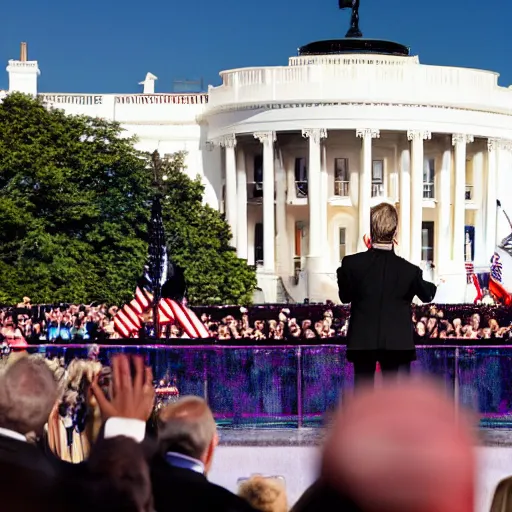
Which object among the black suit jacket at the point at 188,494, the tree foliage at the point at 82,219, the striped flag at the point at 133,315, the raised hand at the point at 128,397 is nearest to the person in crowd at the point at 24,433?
the raised hand at the point at 128,397

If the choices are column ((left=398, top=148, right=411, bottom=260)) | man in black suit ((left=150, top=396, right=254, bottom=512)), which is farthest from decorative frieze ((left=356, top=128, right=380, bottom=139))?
man in black suit ((left=150, top=396, right=254, bottom=512))

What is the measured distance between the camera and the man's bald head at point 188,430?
6.59 meters

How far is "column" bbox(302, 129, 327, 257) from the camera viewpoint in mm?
64062

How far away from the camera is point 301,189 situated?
67.6 meters

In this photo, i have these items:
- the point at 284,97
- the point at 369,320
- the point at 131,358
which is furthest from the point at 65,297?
the point at 131,358

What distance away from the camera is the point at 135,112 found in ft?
238

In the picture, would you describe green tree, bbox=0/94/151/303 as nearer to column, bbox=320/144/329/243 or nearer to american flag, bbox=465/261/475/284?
column, bbox=320/144/329/243

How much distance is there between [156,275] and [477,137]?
4319cm

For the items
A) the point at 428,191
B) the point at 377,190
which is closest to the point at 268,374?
the point at 377,190

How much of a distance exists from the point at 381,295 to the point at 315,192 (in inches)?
2081

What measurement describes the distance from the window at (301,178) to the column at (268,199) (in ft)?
8.35

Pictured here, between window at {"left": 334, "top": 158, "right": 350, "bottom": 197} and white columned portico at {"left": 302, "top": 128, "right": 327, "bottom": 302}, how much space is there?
3165 millimetres

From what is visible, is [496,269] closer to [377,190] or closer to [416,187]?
[416,187]

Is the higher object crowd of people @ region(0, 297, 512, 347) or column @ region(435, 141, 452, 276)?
column @ region(435, 141, 452, 276)
